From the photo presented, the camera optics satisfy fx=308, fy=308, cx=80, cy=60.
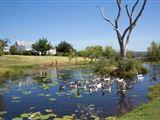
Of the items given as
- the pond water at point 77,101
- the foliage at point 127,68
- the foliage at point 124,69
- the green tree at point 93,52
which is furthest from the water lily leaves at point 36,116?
the green tree at point 93,52

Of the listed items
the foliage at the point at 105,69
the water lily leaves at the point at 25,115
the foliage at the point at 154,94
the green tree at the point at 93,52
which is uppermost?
the green tree at the point at 93,52

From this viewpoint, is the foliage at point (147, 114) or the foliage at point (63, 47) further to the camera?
the foliage at point (63, 47)

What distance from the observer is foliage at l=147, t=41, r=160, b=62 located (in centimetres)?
8316

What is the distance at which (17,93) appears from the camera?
26.2 metres

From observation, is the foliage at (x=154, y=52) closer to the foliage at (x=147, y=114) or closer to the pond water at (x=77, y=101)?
the pond water at (x=77, y=101)

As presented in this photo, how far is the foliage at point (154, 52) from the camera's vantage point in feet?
273

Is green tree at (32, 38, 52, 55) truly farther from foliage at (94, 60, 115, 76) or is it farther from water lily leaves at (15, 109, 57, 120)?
water lily leaves at (15, 109, 57, 120)

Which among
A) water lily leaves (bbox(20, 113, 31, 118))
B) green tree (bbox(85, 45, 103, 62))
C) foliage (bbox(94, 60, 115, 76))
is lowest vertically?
water lily leaves (bbox(20, 113, 31, 118))

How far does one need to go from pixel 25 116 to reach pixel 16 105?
4082 mm

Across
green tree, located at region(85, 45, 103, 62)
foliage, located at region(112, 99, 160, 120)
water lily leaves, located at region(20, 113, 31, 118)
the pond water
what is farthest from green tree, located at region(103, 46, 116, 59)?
foliage, located at region(112, 99, 160, 120)

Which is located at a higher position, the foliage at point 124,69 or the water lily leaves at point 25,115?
the foliage at point 124,69

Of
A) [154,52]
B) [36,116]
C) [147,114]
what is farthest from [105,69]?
[154,52]

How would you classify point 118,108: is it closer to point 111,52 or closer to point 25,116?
point 25,116

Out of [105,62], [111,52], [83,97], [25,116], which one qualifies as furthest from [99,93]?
[111,52]
